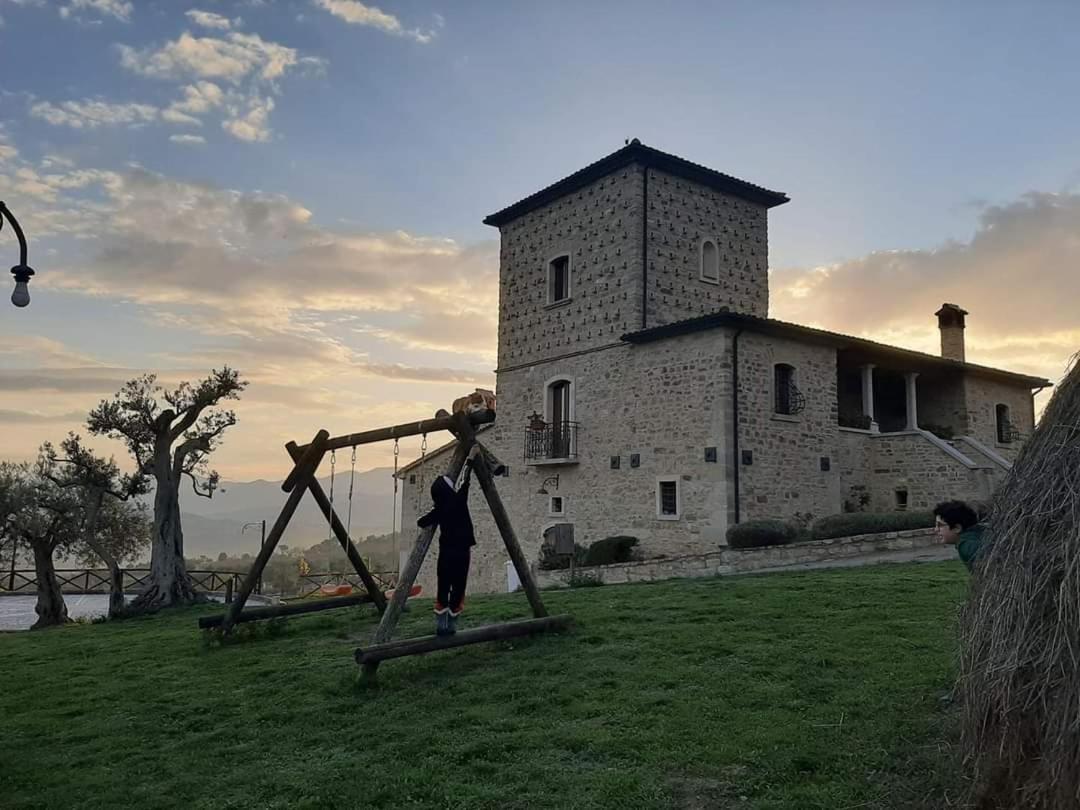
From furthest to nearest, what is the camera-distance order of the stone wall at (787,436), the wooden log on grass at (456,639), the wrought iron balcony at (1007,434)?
the wrought iron balcony at (1007,434) → the stone wall at (787,436) → the wooden log on grass at (456,639)

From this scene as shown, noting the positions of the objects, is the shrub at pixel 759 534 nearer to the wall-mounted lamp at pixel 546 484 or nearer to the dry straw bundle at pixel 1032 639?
the wall-mounted lamp at pixel 546 484

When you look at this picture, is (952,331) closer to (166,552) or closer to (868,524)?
(868,524)

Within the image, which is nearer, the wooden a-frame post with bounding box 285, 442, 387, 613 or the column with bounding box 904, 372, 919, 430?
the wooden a-frame post with bounding box 285, 442, 387, 613

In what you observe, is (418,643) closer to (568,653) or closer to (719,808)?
(568,653)

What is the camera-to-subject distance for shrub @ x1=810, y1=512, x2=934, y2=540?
1711 centimetres

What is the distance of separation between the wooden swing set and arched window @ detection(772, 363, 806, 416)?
39.6 feet

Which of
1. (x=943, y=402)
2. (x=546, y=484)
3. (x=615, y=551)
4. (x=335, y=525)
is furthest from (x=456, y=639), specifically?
(x=943, y=402)

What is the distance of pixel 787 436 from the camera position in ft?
65.9

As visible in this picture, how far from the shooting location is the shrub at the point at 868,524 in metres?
17.1

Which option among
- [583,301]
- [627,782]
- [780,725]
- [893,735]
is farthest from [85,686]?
[583,301]

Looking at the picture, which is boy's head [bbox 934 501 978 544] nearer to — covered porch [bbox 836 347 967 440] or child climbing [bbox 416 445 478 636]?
child climbing [bbox 416 445 478 636]

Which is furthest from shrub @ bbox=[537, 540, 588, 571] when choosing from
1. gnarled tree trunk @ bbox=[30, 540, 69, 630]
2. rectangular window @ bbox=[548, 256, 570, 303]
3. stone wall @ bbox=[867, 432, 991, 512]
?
gnarled tree trunk @ bbox=[30, 540, 69, 630]

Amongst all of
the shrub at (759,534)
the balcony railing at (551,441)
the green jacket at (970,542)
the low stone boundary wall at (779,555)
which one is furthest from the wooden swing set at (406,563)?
the balcony railing at (551,441)

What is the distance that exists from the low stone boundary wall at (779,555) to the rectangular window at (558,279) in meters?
9.78
